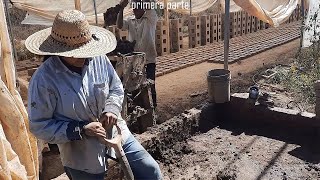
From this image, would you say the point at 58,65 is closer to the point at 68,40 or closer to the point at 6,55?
the point at 68,40

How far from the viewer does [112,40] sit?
2.73 m

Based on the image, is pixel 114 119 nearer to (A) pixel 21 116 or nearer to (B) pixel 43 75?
(B) pixel 43 75

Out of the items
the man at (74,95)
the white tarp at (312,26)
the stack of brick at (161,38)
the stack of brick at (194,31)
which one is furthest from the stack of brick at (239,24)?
the man at (74,95)

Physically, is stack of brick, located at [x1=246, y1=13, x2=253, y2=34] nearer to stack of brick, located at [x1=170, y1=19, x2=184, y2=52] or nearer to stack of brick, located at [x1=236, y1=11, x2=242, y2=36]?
stack of brick, located at [x1=236, y1=11, x2=242, y2=36]

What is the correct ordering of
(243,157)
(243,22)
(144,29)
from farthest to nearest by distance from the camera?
(243,22), (144,29), (243,157)

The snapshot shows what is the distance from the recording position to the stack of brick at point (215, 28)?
12836mm

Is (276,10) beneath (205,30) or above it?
above

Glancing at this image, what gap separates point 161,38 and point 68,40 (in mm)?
8719

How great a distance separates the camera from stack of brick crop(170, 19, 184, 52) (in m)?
11.5

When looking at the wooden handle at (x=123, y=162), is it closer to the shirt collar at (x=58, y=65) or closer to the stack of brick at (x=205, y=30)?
the shirt collar at (x=58, y=65)

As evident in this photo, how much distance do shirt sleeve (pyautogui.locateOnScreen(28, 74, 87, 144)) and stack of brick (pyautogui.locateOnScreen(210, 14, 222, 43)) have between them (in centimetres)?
1106

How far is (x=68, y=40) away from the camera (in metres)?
2.35

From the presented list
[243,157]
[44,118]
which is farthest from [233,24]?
[44,118]

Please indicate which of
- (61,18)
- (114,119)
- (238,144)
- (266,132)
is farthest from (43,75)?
(266,132)
